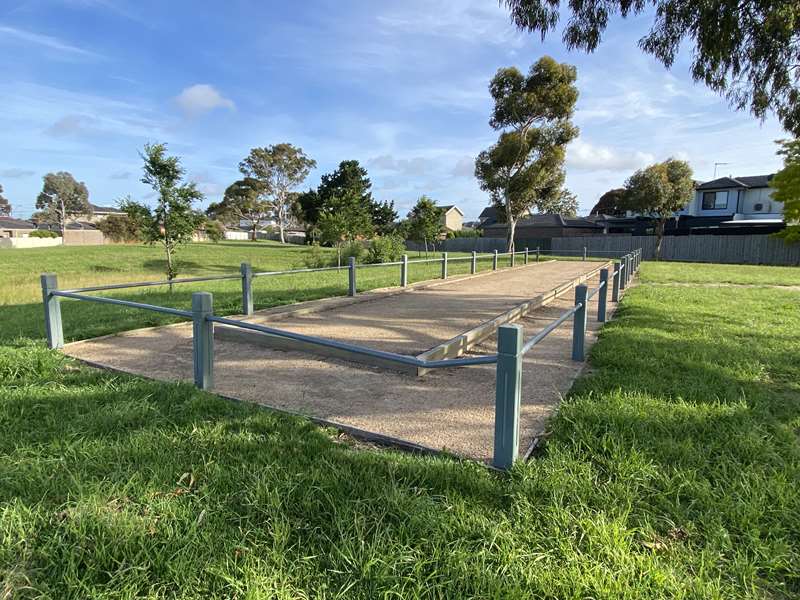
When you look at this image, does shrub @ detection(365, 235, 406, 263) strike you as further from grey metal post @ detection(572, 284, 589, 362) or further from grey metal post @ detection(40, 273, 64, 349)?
grey metal post @ detection(572, 284, 589, 362)

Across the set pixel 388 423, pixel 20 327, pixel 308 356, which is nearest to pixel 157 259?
pixel 20 327

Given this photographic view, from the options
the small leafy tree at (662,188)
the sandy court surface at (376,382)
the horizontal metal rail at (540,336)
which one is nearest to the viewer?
the horizontal metal rail at (540,336)

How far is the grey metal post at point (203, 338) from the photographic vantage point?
416 centimetres

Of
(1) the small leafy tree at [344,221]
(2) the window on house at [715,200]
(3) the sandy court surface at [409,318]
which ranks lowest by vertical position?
(3) the sandy court surface at [409,318]

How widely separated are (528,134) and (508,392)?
32.7 m

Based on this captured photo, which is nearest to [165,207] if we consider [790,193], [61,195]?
[790,193]

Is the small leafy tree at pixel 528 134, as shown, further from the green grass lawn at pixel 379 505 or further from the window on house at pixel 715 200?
the green grass lawn at pixel 379 505

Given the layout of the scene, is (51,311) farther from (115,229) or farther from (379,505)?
(115,229)

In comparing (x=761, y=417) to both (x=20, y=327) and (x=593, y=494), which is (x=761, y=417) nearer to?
(x=593, y=494)

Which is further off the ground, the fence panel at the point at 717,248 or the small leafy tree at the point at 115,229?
the small leafy tree at the point at 115,229

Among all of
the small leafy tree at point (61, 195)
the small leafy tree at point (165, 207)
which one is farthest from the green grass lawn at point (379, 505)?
the small leafy tree at point (61, 195)

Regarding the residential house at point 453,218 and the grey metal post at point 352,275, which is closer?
the grey metal post at point 352,275

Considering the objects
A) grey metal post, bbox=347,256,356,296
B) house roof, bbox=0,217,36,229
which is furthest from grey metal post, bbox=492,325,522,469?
house roof, bbox=0,217,36,229

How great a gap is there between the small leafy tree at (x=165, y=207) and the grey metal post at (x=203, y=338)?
436 inches
